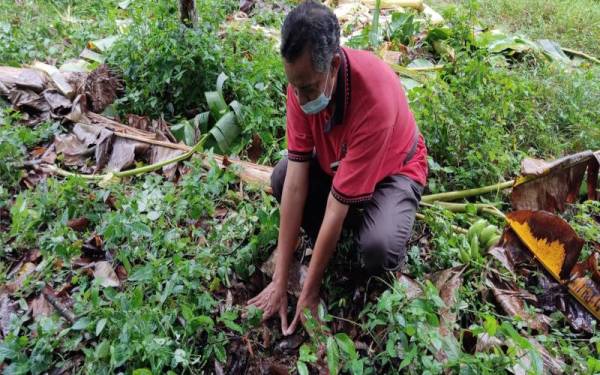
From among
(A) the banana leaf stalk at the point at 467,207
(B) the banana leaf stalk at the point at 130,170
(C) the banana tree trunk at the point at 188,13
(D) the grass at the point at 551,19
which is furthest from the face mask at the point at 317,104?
(D) the grass at the point at 551,19

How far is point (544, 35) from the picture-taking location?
17.0 feet

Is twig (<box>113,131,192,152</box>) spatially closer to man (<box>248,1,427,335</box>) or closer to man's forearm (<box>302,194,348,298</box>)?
man (<box>248,1,427,335</box>)

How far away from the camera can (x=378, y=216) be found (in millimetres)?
2180

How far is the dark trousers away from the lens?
211cm

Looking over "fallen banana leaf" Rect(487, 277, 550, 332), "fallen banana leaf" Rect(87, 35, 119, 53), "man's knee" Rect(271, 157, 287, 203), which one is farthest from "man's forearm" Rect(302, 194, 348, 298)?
"fallen banana leaf" Rect(87, 35, 119, 53)

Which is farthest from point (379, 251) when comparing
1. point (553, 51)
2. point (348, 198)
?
point (553, 51)

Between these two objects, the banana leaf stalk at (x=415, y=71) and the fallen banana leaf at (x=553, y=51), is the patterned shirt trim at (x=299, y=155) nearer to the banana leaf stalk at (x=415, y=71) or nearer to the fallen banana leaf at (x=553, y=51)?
the banana leaf stalk at (x=415, y=71)

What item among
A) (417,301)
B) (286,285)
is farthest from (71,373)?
(417,301)

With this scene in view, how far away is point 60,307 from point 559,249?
2247 millimetres

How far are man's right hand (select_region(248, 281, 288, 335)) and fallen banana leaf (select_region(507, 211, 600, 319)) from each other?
116 cm

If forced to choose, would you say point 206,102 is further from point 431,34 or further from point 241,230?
point 431,34

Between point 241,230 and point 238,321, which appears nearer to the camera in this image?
point 238,321

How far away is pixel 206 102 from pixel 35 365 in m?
2.15

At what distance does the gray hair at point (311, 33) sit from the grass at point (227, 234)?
933 millimetres
